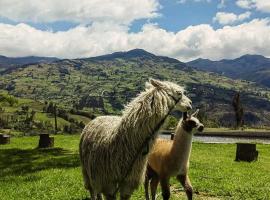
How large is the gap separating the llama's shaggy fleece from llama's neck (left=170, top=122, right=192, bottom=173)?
4.30 meters

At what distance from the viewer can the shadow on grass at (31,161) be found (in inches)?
1123

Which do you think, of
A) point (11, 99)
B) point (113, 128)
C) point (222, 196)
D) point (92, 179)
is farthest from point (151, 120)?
point (11, 99)

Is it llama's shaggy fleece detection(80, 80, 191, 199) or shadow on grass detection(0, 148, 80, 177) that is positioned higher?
llama's shaggy fleece detection(80, 80, 191, 199)

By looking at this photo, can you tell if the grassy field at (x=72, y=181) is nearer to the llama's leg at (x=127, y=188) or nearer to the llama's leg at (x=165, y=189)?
the llama's leg at (x=165, y=189)

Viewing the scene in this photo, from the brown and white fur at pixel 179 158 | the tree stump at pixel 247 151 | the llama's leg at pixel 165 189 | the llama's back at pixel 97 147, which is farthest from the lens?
the tree stump at pixel 247 151

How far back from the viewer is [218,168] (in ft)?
95.2

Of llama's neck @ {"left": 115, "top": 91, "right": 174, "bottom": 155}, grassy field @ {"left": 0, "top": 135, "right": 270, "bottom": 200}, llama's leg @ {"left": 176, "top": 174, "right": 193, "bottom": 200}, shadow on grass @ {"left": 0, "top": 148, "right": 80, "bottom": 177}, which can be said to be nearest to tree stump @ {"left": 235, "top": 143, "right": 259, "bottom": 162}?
grassy field @ {"left": 0, "top": 135, "right": 270, "bottom": 200}

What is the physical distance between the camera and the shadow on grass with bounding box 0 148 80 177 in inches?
1123

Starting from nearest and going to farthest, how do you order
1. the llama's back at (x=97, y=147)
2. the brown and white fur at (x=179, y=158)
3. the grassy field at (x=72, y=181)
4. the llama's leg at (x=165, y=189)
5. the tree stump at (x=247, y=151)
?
the llama's back at (x=97, y=147), the llama's leg at (x=165, y=189), the brown and white fur at (x=179, y=158), the grassy field at (x=72, y=181), the tree stump at (x=247, y=151)

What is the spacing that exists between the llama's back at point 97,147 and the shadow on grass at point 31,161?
15.7m

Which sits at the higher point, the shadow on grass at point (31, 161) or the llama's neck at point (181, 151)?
the llama's neck at point (181, 151)

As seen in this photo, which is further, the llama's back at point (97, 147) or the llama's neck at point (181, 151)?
the llama's neck at point (181, 151)

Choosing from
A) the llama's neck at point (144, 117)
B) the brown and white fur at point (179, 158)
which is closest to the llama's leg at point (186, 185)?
the brown and white fur at point (179, 158)

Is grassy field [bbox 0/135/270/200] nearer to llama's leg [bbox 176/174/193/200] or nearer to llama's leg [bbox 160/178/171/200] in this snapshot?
llama's leg [bbox 176/174/193/200]
